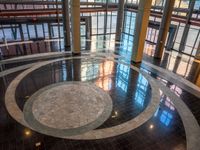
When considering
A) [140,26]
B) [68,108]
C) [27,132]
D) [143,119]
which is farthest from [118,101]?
[140,26]

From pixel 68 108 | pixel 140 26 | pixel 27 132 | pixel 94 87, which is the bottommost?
pixel 27 132

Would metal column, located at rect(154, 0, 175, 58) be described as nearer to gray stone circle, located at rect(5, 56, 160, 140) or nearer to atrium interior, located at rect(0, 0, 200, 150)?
atrium interior, located at rect(0, 0, 200, 150)

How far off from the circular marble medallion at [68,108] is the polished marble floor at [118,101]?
1.08 ft

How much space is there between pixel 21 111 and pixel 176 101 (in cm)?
748

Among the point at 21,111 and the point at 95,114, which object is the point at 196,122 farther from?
the point at 21,111

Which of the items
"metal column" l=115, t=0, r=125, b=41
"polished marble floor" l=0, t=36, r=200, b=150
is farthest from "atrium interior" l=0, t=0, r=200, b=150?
"metal column" l=115, t=0, r=125, b=41

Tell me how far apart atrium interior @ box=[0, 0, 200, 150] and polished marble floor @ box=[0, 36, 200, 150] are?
0.03 m

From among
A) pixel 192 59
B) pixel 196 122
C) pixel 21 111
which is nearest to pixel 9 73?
pixel 21 111

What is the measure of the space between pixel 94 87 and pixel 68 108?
2.24 m

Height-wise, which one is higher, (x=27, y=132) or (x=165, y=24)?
(x=165, y=24)

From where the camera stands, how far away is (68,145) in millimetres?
5391

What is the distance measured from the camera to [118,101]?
774cm

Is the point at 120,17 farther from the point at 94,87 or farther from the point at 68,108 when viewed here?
the point at 68,108

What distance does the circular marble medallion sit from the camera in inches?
244
